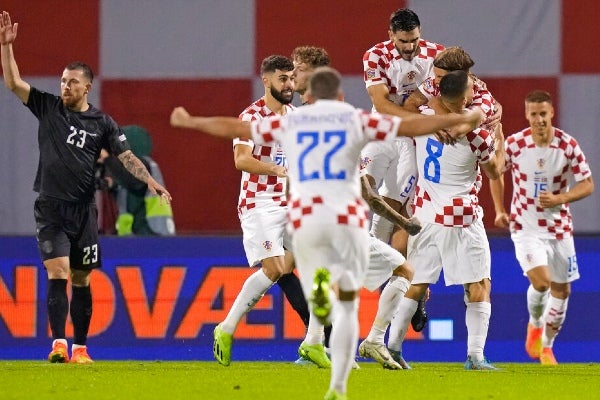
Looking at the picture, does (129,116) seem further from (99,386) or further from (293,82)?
(99,386)

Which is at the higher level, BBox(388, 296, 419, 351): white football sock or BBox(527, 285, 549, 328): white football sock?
BBox(388, 296, 419, 351): white football sock

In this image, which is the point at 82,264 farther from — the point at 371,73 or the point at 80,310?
the point at 371,73

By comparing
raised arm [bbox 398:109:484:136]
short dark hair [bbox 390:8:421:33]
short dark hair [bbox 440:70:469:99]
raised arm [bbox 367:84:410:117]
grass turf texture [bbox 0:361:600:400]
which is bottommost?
grass turf texture [bbox 0:361:600:400]

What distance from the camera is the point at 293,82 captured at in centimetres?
978

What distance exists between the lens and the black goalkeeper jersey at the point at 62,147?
9.84 meters

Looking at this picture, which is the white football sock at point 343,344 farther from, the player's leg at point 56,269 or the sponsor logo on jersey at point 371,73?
the player's leg at point 56,269

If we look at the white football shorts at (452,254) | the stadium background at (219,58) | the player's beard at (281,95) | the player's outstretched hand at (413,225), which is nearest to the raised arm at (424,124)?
the player's outstretched hand at (413,225)

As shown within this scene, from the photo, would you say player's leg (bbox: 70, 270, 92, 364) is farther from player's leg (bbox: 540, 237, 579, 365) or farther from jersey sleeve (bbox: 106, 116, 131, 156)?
player's leg (bbox: 540, 237, 579, 365)

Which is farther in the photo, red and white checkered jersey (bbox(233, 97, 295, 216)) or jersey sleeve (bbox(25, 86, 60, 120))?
jersey sleeve (bbox(25, 86, 60, 120))

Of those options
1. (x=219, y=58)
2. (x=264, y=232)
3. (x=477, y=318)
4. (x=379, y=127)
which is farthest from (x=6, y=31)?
(x=219, y=58)

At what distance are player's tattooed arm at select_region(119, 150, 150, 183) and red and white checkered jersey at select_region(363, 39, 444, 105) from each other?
1633mm

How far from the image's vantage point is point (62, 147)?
32.3 feet

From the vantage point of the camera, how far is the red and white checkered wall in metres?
13.5

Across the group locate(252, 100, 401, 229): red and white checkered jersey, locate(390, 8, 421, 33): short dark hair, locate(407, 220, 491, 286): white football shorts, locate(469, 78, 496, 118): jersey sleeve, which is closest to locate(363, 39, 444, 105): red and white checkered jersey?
locate(390, 8, 421, 33): short dark hair
